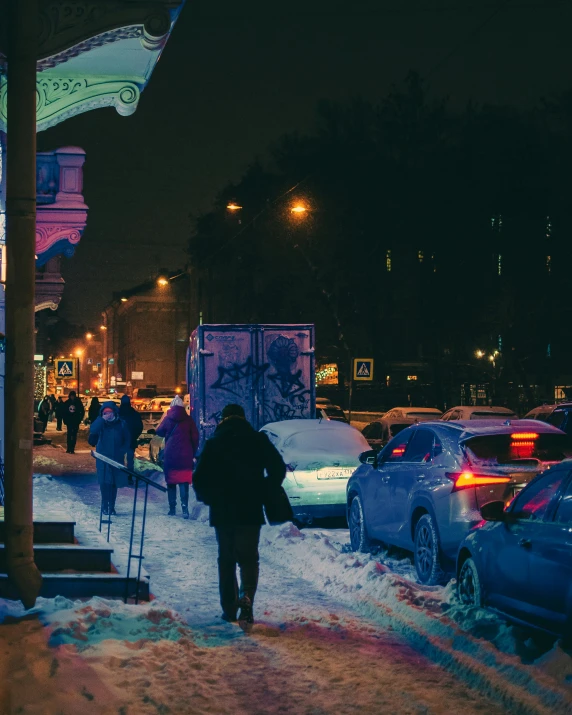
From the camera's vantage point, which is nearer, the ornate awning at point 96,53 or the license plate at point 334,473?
the ornate awning at point 96,53

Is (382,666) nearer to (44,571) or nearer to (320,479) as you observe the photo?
A: (44,571)

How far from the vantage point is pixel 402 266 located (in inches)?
2362

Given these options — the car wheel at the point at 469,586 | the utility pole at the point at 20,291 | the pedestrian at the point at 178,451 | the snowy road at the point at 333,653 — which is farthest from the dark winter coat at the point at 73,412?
the car wheel at the point at 469,586

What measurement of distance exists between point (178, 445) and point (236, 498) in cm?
819

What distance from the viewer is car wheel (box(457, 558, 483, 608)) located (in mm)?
8250

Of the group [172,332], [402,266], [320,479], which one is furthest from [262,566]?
[172,332]

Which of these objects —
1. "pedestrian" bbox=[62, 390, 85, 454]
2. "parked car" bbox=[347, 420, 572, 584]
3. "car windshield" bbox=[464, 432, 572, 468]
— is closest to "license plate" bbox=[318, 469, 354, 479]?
"parked car" bbox=[347, 420, 572, 584]

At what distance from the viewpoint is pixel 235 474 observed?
27.0 ft

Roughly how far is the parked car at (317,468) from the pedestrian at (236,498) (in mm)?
Answer: 6055

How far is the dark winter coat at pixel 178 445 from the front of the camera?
16.0 meters

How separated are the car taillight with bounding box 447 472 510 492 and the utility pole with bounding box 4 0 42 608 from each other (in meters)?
4.00

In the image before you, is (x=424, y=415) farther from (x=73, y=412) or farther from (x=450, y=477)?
(x=450, y=477)

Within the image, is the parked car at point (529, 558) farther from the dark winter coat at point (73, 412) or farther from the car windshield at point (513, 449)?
the dark winter coat at point (73, 412)

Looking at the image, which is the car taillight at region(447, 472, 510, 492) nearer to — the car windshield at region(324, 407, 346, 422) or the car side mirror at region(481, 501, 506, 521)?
the car side mirror at region(481, 501, 506, 521)
